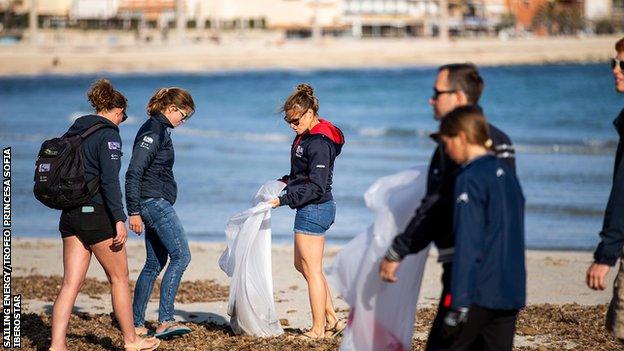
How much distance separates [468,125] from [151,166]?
3.08 meters

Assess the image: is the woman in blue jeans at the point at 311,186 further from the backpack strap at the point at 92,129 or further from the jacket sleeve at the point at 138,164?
the backpack strap at the point at 92,129

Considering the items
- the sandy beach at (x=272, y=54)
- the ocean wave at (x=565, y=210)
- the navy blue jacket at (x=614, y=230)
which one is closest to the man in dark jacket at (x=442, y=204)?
the navy blue jacket at (x=614, y=230)

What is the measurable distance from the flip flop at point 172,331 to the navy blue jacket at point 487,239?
317 cm

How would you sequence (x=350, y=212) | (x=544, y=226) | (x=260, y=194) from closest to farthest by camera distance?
(x=260, y=194) < (x=544, y=226) < (x=350, y=212)

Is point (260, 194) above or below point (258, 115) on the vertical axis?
above

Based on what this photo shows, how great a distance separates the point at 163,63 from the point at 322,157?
79.7 metres

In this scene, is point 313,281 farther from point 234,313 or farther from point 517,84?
point 517,84

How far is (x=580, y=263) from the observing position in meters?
11.3

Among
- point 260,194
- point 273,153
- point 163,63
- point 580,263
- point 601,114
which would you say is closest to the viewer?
point 260,194

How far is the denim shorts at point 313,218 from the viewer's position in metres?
7.55

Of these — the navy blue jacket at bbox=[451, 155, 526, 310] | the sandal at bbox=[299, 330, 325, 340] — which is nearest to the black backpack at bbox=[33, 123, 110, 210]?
the sandal at bbox=[299, 330, 325, 340]

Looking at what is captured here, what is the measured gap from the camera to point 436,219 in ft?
16.5

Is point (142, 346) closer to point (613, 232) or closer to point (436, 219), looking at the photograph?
point (436, 219)

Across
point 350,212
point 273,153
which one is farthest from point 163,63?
point 350,212
